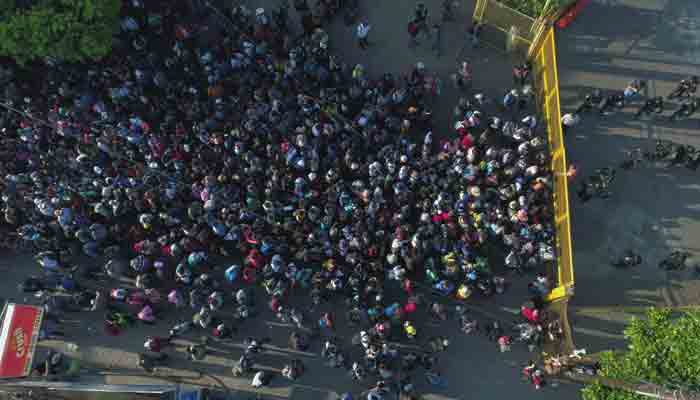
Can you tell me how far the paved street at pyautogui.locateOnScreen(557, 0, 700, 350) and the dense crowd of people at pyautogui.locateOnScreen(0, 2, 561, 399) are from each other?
80.2 inches

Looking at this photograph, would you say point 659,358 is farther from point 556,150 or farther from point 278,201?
point 278,201

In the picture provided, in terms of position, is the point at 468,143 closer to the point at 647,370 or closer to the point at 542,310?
the point at 542,310

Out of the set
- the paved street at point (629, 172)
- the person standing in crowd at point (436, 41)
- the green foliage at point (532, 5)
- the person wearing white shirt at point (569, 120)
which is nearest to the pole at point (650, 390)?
the paved street at point (629, 172)

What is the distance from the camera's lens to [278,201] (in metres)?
17.2

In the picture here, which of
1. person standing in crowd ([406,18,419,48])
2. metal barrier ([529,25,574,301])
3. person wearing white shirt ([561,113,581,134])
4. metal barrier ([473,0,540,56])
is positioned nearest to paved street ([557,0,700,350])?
person wearing white shirt ([561,113,581,134])

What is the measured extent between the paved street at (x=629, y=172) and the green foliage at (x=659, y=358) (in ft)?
13.4

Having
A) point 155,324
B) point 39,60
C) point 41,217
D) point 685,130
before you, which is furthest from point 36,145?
point 685,130

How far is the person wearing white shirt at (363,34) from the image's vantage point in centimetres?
1953

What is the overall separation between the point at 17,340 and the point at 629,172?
20131 mm

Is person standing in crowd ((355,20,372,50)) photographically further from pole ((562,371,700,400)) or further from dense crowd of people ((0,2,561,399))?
pole ((562,371,700,400))

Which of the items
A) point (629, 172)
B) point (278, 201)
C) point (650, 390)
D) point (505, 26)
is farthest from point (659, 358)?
point (505, 26)

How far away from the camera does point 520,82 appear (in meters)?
19.6

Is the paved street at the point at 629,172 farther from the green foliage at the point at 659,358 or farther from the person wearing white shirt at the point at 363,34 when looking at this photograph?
the person wearing white shirt at the point at 363,34

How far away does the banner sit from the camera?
14.7 meters
